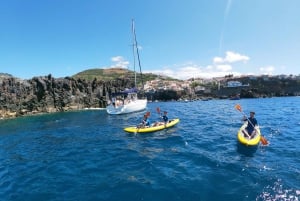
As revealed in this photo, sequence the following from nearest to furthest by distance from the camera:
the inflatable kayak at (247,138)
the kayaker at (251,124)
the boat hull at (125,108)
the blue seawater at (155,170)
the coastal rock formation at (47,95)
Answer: the blue seawater at (155,170) → the inflatable kayak at (247,138) → the kayaker at (251,124) → the boat hull at (125,108) → the coastal rock formation at (47,95)

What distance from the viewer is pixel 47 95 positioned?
257ft

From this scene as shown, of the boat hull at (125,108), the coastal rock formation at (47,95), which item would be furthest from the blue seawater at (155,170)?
the coastal rock formation at (47,95)

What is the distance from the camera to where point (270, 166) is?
1391cm

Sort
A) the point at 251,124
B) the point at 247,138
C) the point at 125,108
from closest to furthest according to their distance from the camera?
the point at 247,138, the point at 251,124, the point at 125,108

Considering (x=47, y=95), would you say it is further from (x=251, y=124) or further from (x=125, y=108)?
(x=251, y=124)

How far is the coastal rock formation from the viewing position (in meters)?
71.2

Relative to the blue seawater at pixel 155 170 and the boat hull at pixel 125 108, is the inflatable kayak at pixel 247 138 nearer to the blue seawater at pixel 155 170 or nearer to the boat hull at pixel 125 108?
the blue seawater at pixel 155 170

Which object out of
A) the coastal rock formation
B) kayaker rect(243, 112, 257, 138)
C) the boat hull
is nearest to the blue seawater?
kayaker rect(243, 112, 257, 138)

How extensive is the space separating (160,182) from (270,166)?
247 inches

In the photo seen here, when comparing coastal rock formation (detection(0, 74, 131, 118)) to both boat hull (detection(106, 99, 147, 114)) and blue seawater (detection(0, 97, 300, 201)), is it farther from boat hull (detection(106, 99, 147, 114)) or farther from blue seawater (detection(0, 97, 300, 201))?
blue seawater (detection(0, 97, 300, 201))

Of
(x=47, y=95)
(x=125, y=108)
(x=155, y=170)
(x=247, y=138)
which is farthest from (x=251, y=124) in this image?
(x=47, y=95)

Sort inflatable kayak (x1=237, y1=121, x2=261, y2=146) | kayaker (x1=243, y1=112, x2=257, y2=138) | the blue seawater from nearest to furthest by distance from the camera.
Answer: the blue seawater
inflatable kayak (x1=237, y1=121, x2=261, y2=146)
kayaker (x1=243, y1=112, x2=257, y2=138)

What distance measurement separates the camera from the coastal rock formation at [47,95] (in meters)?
71.2

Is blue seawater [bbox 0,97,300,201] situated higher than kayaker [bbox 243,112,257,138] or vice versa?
kayaker [bbox 243,112,257,138]
